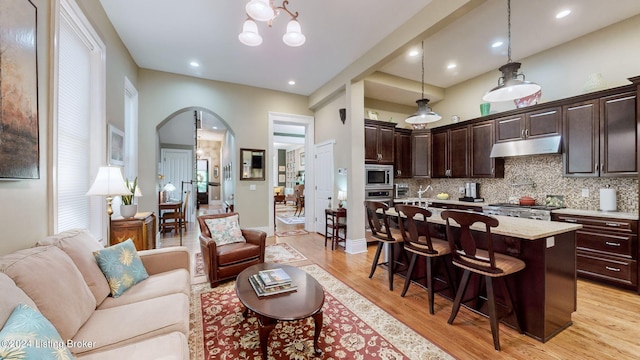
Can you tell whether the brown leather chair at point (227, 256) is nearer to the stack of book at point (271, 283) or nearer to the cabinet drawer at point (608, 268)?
the stack of book at point (271, 283)

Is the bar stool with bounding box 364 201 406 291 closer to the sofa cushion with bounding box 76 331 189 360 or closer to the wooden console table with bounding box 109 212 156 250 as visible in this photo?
the sofa cushion with bounding box 76 331 189 360

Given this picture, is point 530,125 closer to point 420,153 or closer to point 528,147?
point 528,147

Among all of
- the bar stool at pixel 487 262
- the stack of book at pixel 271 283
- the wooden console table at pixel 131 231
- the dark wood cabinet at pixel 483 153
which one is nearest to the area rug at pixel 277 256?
the wooden console table at pixel 131 231

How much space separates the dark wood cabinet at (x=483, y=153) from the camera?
436 cm

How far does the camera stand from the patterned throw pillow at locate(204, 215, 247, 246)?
10.6 ft

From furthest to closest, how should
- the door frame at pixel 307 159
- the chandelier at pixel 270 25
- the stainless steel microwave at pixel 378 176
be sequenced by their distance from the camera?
the door frame at pixel 307 159, the stainless steel microwave at pixel 378 176, the chandelier at pixel 270 25

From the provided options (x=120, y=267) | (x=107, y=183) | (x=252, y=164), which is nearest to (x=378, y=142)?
(x=252, y=164)

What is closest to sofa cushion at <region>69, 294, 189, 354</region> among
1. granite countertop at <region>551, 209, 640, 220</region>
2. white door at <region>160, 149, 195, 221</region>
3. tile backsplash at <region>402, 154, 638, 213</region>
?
granite countertop at <region>551, 209, 640, 220</region>

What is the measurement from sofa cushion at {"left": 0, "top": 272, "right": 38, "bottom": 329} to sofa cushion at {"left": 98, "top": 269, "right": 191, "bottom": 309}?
0.62 m

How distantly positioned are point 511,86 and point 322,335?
296 cm

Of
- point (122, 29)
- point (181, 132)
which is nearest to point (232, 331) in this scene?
point (122, 29)

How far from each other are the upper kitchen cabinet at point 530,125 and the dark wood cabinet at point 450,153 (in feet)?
2.06

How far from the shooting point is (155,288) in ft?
6.31

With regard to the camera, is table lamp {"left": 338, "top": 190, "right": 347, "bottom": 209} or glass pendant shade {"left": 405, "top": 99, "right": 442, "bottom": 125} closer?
glass pendant shade {"left": 405, "top": 99, "right": 442, "bottom": 125}
